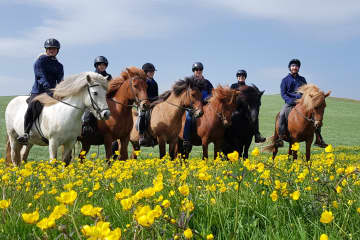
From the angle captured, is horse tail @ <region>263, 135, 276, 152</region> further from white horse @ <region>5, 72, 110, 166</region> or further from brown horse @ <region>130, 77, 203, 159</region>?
white horse @ <region>5, 72, 110, 166</region>

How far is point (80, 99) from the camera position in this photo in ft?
25.5

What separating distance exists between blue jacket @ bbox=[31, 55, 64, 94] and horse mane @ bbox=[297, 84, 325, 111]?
742 centimetres

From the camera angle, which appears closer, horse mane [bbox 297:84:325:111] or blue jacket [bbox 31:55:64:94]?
blue jacket [bbox 31:55:64:94]

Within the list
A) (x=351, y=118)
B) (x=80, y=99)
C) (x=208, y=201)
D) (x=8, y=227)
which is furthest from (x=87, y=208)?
(x=351, y=118)

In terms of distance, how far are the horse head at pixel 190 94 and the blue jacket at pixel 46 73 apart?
11.5ft

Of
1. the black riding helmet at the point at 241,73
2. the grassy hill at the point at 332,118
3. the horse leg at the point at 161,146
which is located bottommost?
the grassy hill at the point at 332,118

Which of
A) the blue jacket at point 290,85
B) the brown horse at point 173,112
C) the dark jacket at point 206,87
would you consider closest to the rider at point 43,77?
the brown horse at point 173,112

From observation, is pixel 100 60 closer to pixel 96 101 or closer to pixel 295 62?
pixel 96 101

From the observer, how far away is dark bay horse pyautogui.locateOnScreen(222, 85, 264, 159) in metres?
10.6

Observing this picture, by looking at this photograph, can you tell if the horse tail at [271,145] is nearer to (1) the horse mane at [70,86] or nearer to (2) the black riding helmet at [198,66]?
(2) the black riding helmet at [198,66]

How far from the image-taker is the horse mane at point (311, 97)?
33.2 feet

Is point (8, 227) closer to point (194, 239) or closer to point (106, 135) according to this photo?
point (194, 239)

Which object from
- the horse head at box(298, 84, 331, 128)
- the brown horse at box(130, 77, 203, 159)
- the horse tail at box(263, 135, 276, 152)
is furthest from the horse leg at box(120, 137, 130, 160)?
the horse tail at box(263, 135, 276, 152)

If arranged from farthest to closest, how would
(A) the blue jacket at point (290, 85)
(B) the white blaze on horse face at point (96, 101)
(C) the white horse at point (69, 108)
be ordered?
(A) the blue jacket at point (290, 85) → (B) the white blaze on horse face at point (96, 101) → (C) the white horse at point (69, 108)
